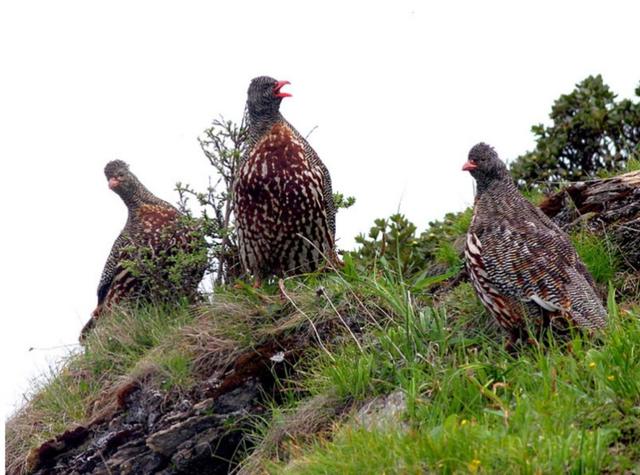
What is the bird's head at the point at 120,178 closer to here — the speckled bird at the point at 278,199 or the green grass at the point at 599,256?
the speckled bird at the point at 278,199

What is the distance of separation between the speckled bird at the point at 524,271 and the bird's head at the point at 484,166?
0.13 meters

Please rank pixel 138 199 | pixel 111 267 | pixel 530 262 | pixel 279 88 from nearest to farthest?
1. pixel 530 262
2. pixel 279 88
3. pixel 111 267
4. pixel 138 199

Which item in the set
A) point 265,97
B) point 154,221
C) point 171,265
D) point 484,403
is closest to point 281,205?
point 265,97

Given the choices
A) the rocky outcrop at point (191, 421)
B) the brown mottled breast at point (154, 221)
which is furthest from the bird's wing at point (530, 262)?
the brown mottled breast at point (154, 221)

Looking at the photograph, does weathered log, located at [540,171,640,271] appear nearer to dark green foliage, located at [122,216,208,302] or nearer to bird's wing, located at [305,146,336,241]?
bird's wing, located at [305,146,336,241]

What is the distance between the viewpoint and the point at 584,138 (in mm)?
10117

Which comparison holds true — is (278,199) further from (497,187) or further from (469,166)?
(497,187)

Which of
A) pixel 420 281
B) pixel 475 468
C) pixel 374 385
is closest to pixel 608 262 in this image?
pixel 420 281

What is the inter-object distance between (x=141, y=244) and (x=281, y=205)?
1695 mm

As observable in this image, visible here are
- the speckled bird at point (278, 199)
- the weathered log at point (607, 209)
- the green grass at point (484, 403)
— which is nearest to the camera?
the green grass at point (484, 403)

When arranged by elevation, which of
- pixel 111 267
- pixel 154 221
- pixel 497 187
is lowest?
pixel 497 187

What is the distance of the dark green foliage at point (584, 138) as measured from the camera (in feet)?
32.7

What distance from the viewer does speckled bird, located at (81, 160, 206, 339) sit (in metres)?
9.22

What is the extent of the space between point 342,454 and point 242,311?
2627mm
